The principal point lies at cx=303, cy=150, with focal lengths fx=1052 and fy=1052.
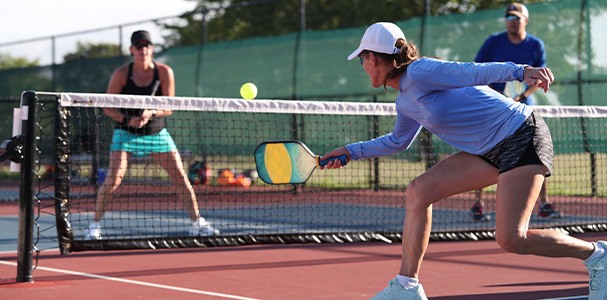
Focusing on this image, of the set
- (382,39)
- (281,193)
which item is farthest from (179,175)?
(281,193)

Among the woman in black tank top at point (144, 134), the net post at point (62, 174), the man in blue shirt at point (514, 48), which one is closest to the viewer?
the net post at point (62, 174)

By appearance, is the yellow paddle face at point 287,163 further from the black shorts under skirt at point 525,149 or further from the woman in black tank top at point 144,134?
the woman in black tank top at point 144,134

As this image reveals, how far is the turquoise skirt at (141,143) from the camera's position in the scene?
7953 mm

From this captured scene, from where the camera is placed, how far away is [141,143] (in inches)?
314

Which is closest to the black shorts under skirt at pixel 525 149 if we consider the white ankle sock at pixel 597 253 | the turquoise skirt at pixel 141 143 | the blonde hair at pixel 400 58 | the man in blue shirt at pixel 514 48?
the white ankle sock at pixel 597 253

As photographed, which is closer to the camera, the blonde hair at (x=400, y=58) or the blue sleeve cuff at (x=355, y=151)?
the blonde hair at (x=400, y=58)

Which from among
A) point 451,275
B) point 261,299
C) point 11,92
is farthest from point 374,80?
point 11,92

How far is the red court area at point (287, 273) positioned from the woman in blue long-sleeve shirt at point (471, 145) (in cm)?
70

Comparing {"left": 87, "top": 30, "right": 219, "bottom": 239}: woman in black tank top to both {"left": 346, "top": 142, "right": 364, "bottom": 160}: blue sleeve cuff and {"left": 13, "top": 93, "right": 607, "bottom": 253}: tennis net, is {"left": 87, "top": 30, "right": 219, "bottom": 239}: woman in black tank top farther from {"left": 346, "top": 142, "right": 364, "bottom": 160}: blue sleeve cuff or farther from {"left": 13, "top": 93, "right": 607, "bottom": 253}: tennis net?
{"left": 346, "top": 142, "right": 364, "bottom": 160}: blue sleeve cuff

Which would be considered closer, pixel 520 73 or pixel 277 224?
pixel 520 73

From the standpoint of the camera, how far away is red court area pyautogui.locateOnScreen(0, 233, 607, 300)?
5.43 metres

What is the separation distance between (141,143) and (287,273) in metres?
2.18

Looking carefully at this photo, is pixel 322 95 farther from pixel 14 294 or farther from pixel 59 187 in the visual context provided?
pixel 14 294

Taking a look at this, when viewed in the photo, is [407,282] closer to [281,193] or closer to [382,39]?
[382,39]
